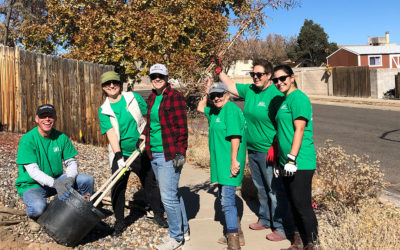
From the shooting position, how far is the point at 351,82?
2844cm

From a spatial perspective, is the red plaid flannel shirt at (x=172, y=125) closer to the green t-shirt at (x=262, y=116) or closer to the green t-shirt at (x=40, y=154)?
the green t-shirt at (x=262, y=116)

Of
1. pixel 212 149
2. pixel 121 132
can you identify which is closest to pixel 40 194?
pixel 121 132

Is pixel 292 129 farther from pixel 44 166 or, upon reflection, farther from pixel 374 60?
pixel 374 60

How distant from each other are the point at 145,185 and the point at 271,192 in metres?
1.53

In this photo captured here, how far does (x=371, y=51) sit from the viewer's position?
41.2 metres

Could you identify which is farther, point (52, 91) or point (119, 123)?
point (52, 91)

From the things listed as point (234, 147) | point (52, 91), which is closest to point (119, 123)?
point (234, 147)

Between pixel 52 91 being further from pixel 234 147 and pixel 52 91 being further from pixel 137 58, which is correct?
pixel 234 147

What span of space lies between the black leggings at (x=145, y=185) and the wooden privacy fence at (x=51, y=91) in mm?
4699

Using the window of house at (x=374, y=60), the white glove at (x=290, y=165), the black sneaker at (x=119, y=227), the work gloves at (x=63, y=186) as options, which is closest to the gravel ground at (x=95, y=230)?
the black sneaker at (x=119, y=227)

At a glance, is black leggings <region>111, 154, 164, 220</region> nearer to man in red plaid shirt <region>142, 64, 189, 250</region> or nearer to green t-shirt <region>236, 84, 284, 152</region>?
man in red plaid shirt <region>142, 64, 189, 250</region>

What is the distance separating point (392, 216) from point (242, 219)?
1711 mm

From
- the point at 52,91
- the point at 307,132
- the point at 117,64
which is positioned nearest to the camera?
the point at 307,132

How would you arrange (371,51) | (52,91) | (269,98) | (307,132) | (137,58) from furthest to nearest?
1. (371,51)
2. (137,58)
3. (52,91)
4. (269,98)
5. (307,132)
